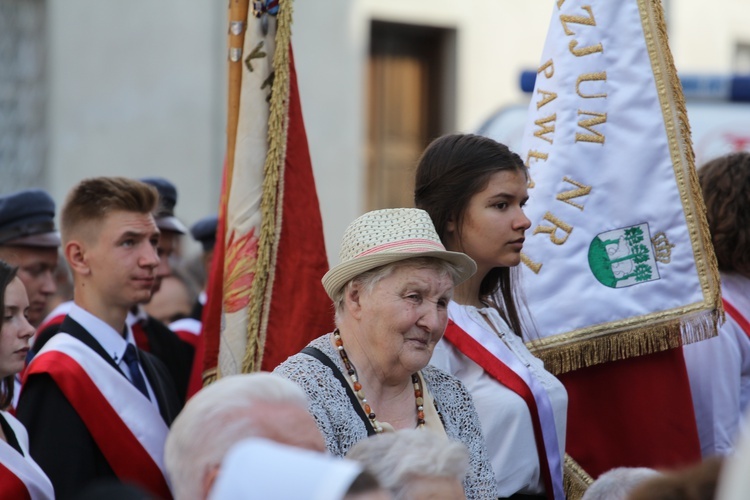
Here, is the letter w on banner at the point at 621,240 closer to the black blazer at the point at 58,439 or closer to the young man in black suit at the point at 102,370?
the young man in black suit at the point at 102,370

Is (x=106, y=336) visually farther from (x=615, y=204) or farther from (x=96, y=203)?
(x=615, y=204)

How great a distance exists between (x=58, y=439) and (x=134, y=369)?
51cm

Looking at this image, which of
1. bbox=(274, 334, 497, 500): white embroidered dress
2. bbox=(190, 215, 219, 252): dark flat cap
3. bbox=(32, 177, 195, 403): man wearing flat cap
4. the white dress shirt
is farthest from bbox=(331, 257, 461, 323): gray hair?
bbox=(190, 215, 219, 252): dark flat cap

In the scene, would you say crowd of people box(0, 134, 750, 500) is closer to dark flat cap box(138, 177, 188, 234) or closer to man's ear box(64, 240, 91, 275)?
man's ear box(64, 240, 91, 275)

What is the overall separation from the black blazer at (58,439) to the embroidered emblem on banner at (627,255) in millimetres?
1624

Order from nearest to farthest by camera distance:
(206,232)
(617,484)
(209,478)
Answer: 1. (209,478)
2. (617,484)
3. (206,232)

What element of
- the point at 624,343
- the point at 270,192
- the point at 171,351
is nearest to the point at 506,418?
the point at 624,343

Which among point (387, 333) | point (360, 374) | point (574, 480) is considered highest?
point (387, 333)

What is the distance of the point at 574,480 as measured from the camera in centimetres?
372

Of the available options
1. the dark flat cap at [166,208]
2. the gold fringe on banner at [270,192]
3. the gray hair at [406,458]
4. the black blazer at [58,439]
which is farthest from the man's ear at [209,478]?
the dark flat cap at [166,208]

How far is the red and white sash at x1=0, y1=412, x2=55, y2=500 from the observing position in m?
3.12

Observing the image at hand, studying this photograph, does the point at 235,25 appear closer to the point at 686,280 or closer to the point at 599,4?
the point at 599,4

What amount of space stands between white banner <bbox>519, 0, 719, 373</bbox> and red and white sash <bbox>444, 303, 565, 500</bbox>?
394 mm

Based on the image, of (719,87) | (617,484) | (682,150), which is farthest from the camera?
(719,87)
